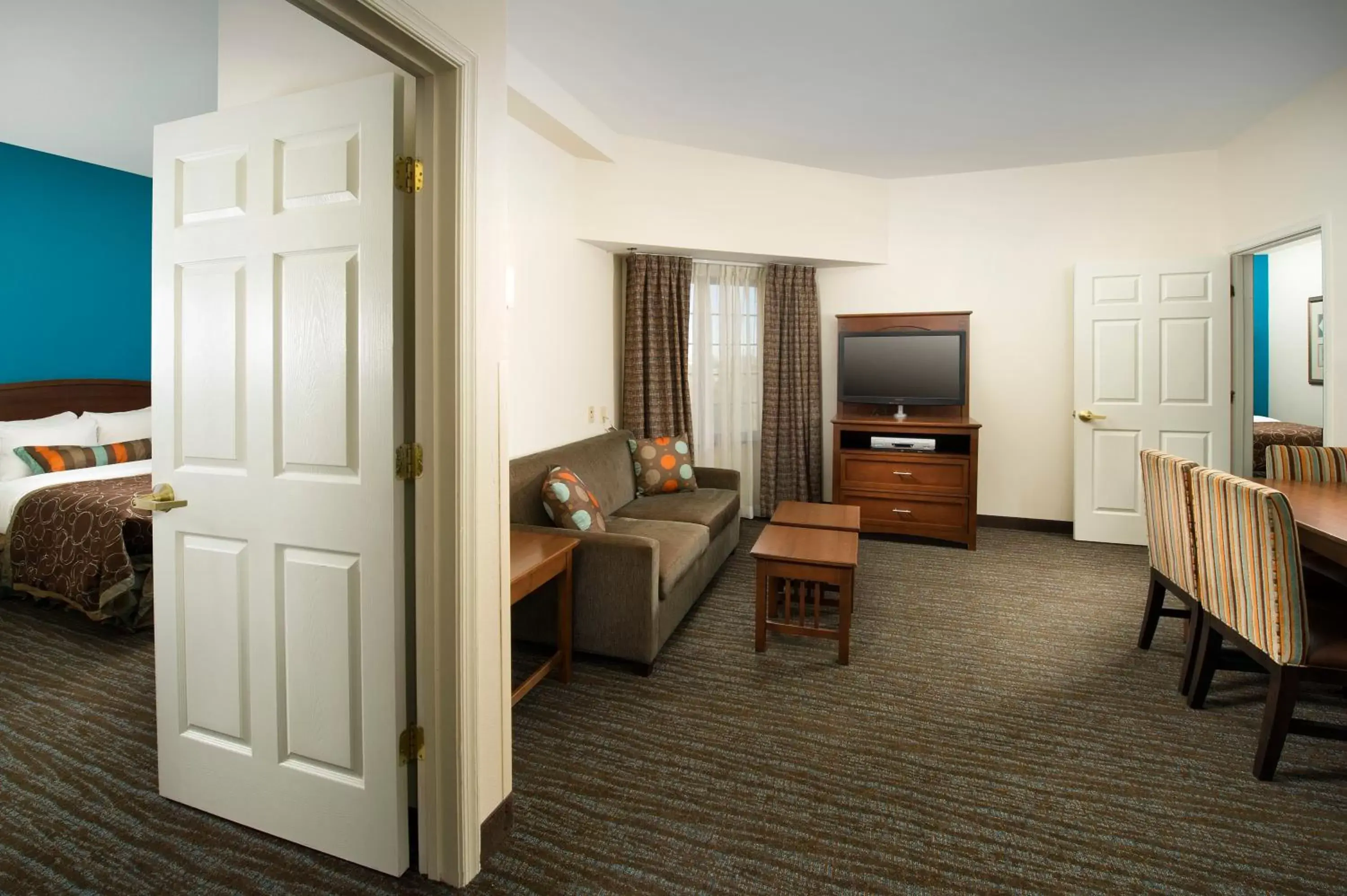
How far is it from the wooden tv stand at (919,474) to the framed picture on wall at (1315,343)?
145 inches

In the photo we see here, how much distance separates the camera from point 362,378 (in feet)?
5.01

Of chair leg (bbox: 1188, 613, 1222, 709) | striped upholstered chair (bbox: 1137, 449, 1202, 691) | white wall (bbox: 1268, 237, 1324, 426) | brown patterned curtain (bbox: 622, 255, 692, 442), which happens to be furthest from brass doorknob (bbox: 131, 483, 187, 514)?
white wall (bbox: 1268, 237, 1324, 426)

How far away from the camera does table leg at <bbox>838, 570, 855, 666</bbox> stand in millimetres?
2746

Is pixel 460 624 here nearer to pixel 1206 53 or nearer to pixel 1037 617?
pixel 1037 617

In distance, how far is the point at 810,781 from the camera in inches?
78.1

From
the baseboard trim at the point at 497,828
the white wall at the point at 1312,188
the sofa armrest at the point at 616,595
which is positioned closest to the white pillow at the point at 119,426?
the sofa armrest at the point at 616,595

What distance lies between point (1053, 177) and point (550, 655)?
4939mm

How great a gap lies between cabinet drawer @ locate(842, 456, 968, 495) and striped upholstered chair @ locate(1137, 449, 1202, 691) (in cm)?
180

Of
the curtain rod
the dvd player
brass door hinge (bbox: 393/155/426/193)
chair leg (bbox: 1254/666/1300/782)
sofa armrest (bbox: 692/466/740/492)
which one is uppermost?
the curtain rod

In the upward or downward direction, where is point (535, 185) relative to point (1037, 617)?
upward

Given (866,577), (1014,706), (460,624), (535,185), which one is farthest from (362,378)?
(866,577)

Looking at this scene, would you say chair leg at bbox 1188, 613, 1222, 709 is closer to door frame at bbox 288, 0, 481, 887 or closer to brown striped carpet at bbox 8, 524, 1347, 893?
brown striped carpet at bbox 8, 524, 1347, 893

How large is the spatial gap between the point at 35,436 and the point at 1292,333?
10307 mm

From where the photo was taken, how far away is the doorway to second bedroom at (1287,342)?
233 inches
